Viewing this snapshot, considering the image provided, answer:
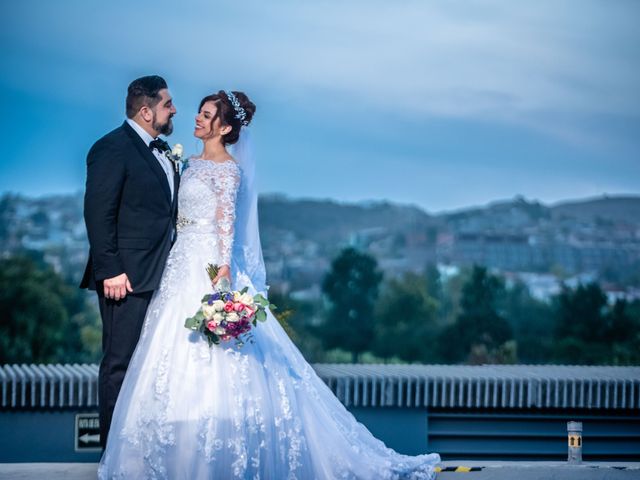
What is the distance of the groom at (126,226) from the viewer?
4461 mm

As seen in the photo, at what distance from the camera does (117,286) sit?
14.7 ft

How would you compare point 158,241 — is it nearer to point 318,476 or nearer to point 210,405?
point 210,405

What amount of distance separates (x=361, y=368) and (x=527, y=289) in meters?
12.5

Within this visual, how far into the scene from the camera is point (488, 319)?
21.3 meters

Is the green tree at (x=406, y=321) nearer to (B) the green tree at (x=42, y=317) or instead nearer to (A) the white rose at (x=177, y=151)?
(B) the green tree at (x=42, y=317)

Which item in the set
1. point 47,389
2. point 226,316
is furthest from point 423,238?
point 226,316

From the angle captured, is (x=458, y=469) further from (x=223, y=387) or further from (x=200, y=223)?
(x=200, y=223)

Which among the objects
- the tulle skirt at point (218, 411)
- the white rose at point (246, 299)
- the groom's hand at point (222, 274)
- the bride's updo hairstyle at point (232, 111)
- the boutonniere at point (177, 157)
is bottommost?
the tulle skirt at point (218, 411)

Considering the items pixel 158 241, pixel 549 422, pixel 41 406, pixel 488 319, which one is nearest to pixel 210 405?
pixel 158 241

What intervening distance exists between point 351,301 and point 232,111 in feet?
55.5

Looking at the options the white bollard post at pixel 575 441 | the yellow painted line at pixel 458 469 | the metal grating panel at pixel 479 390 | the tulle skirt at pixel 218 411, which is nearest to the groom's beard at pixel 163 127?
the tulle skirt at pixel 218 411

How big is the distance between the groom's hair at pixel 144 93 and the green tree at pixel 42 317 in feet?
52.1

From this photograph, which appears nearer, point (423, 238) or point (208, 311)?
point (208, 311)

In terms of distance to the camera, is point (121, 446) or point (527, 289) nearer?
point (121, 446)
